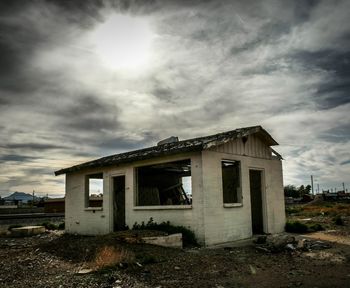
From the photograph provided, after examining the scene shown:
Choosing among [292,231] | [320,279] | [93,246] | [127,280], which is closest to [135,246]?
[93,246]

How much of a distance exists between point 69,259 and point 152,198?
729cm

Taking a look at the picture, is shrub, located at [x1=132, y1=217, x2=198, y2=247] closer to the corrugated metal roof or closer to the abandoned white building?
the abandoned white building

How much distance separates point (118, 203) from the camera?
1653 centimetres

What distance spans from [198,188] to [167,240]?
204 centimetres

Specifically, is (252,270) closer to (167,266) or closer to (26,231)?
(167,266)

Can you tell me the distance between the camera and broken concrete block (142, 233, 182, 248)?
10.6 m

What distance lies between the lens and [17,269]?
28.7 ft

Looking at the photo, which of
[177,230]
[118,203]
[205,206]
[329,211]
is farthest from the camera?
[329,211]

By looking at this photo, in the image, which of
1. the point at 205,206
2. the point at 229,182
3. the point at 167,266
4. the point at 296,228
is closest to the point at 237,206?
the point at 205,206

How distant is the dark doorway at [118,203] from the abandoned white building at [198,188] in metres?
0.05

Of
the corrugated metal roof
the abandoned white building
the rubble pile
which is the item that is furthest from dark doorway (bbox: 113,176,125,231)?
the rubble pile

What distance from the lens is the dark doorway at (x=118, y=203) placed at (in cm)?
1611

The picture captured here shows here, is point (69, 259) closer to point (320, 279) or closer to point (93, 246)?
point (93, 246)

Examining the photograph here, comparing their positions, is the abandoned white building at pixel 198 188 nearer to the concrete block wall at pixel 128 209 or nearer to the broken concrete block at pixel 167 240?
the concrete block wall at pixel 128 209
